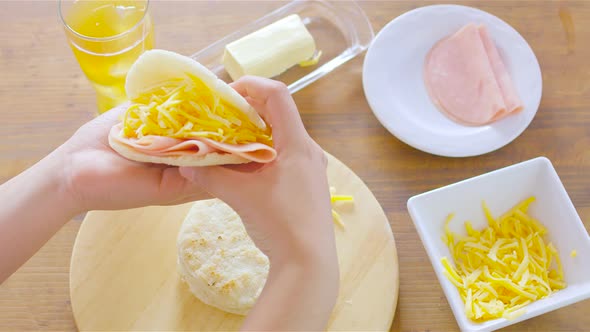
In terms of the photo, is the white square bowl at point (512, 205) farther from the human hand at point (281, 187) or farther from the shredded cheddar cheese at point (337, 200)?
the human hand at point (281, 187)

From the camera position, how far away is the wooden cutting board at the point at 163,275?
1.74 meters

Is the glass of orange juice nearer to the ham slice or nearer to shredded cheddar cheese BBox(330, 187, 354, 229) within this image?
shredded cheddar cheese BBox(330, 187, 354, 229)

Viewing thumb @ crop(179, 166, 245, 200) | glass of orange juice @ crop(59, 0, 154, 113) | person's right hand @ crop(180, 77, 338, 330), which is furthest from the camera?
glass of orange juice @ crop(59, 0, 154, 113)

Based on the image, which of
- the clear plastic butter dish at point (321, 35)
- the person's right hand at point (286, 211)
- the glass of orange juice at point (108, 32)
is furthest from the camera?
the clear plastic butter dish at point (321, 35)

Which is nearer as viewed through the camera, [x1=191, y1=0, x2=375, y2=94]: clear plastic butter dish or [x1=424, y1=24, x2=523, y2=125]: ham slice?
[x1=424, y1=24, x2=523, y2=125]: ham slice

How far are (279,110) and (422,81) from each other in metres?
0.88

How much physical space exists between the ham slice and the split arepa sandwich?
889 mm

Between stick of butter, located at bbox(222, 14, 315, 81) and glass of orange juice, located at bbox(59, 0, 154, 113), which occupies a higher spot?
glass of orange juice, located at bbox(59, 0, 154, 113)

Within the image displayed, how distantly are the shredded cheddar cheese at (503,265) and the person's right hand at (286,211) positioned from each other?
1.58ft

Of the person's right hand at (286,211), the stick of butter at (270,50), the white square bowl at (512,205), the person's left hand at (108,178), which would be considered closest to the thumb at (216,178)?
the person's right hand at (286,211)

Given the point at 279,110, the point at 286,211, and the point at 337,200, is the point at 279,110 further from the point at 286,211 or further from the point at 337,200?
the point at 337,200

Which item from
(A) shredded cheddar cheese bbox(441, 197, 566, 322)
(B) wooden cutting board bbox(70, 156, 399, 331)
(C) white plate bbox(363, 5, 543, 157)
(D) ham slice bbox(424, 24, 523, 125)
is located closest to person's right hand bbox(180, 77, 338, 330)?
(B) wooden cutting board bbox(70, 156, 399, 331)

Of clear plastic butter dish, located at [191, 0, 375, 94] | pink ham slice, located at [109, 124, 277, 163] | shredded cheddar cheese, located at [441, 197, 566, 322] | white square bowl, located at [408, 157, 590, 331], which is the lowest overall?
shredded cheddar cheese, located at [441, 197, 566, 322]

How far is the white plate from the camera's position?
2.04 meters
